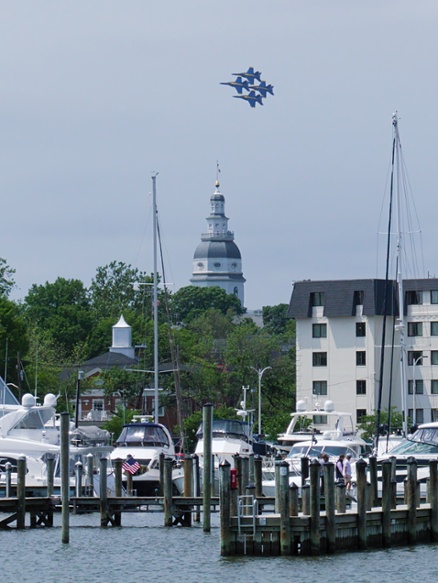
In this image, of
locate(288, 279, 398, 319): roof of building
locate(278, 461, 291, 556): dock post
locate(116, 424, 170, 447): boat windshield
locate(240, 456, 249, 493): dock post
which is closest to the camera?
locate(278, 461, 291, 556): dock post

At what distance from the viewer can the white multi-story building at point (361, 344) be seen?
11450 cm

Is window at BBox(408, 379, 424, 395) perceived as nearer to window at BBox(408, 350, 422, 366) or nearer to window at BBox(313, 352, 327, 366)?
window at BBox(408, 350, 422, 366)

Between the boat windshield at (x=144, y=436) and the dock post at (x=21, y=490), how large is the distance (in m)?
13.4

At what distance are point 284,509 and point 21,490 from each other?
→ 1212cm

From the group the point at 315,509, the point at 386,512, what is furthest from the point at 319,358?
the point at 315,509

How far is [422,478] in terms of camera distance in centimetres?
4962

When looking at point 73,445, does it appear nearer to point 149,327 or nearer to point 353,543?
point 353,543

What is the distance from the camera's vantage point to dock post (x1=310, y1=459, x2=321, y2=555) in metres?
35.5

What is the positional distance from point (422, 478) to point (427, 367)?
66.2 m

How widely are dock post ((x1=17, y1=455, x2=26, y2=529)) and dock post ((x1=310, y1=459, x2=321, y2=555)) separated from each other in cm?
1168

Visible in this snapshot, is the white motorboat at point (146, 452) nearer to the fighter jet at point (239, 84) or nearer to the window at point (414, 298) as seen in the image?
the fighter jet at point (239, 84)

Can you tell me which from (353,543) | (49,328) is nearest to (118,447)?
(353,543)

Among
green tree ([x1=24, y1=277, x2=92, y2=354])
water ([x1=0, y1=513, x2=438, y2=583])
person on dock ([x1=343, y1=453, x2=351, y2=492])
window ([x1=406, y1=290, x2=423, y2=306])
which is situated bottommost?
water ([x1=0, y1=513, x2=438, y2=583])

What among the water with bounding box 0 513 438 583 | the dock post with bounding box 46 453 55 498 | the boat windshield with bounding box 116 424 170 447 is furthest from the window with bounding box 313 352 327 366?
the water with bounding box 0 513 438 583
